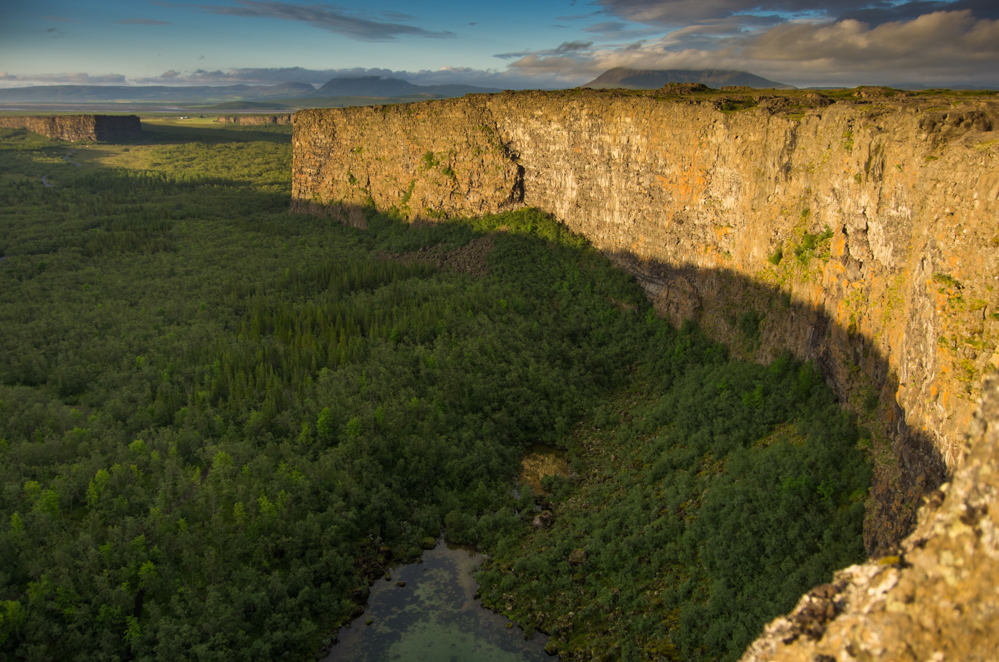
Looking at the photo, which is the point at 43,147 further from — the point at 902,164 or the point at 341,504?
the point at 902,164

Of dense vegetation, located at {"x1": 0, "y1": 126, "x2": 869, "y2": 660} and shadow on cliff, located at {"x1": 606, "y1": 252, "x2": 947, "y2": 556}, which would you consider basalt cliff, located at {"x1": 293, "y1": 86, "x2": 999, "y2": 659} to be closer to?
shadow on cliff, located at {"x1": 606, "y1": 252, "x2": 947, "y2": 556}

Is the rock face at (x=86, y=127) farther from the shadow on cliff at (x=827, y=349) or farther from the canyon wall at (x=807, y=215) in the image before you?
the shadow on cliff at (x=827, y=349)

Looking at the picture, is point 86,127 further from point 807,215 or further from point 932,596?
point 932,596

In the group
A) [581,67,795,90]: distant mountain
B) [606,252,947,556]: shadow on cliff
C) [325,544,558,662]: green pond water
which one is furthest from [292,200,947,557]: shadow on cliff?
[581,67,795,90]: distant mountain

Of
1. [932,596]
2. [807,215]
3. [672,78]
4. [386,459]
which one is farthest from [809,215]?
[672,78]

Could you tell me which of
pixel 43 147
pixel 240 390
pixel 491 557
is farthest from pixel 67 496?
pixel 43 147

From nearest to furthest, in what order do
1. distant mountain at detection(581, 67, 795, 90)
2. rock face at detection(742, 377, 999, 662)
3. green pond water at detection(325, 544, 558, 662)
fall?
1. rock face at detection(742, 377, 999, 662)
2. green pond water at detection(325, 544, 558, 662)
3. distant mountain at detection(581, 67, 795, 90)
